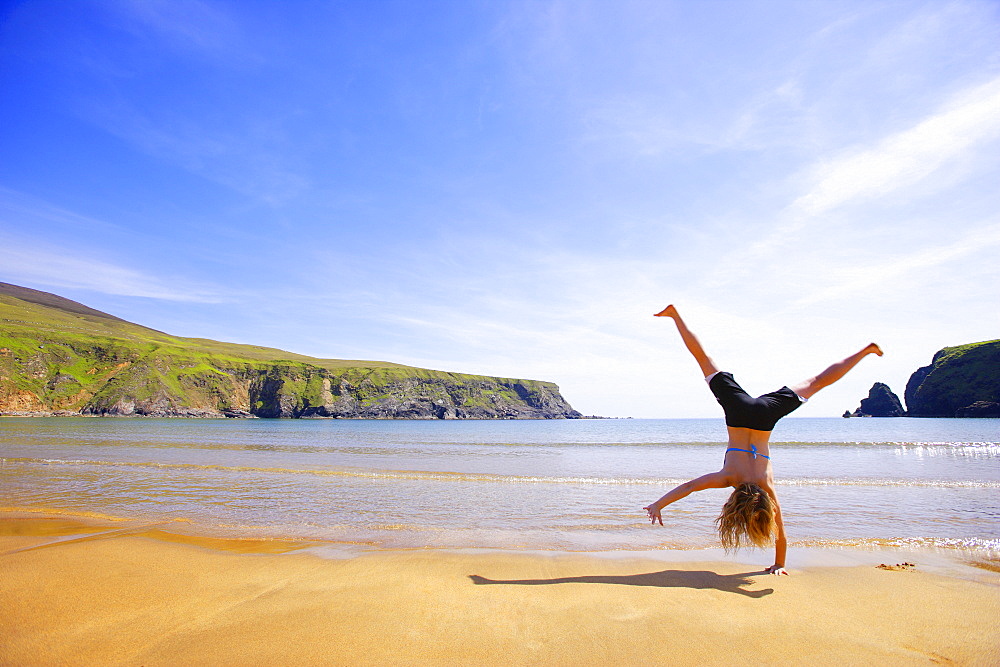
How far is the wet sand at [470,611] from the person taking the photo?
3676 millimetres

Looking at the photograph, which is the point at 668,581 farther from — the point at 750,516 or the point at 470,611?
the point at 470,611

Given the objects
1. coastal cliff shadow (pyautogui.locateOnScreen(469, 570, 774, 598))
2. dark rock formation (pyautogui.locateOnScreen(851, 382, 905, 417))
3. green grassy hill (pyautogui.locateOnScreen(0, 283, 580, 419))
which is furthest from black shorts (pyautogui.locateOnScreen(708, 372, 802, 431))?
dark rock formation (pyautogui.locateOnScreen(851, 382, 905, 417))

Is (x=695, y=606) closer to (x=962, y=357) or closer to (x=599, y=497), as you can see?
(x=599, y=497)

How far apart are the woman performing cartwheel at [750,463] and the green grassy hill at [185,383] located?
14744 centimetres

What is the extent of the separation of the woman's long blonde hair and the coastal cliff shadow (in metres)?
0.50

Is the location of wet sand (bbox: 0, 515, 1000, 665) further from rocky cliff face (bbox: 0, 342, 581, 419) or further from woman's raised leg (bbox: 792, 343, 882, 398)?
rocky cliff face (bbox: 0, 342, 581, 419)

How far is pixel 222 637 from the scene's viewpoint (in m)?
3.94

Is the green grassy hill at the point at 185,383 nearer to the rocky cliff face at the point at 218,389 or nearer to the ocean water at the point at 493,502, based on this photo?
the rocky cliff face at the point at 218,389

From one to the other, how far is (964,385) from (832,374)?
14852 centimetres

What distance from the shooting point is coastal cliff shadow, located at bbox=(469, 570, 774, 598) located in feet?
17.5

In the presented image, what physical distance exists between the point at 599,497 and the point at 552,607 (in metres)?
9.40

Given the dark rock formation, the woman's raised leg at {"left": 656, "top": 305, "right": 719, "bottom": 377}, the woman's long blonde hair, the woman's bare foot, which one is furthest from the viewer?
the dark rock formation

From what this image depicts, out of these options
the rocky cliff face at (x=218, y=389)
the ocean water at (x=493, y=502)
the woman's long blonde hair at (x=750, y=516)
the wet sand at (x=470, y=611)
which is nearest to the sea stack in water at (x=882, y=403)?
the rocky cliff face at (x=218, y=389)

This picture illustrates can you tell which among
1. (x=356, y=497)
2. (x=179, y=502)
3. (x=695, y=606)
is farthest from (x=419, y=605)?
(x=179, y=502)
